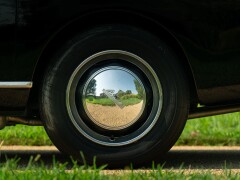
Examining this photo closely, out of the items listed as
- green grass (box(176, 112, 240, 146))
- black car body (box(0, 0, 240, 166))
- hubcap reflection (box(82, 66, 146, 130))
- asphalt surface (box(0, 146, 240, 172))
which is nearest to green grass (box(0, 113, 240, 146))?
green grass (box(176, 112, 240, 146))

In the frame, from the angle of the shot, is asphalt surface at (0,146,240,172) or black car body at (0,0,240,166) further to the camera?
asphalt surface at (0,146,240,172)

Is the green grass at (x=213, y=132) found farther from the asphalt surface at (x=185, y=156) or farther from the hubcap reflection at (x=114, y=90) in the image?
the hubcap reflection at (x=114, y=90)

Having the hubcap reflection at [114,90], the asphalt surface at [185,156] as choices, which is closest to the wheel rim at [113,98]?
the hubcap reflection at [114,90]

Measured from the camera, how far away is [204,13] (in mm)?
4059

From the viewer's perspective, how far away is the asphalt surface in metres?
4.49

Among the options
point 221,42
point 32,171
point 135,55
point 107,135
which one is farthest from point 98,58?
point 32,171

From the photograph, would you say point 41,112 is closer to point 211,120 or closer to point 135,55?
point 135,55

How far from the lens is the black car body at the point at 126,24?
13.2 ft

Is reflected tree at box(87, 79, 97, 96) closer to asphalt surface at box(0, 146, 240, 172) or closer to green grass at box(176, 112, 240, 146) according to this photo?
asphalt surface at box(0, 146, 240, 172)

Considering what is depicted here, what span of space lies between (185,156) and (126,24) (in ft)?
4.32

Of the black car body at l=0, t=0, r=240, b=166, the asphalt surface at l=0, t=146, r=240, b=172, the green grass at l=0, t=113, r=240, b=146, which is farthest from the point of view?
the green grass at l=0, t=113, r=240, b=146

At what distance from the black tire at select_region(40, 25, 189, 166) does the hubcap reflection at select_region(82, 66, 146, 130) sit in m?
0.03

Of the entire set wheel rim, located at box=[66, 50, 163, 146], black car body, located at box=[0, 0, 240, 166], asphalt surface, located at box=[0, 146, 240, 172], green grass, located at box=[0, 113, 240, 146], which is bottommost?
asphalt surface, located at box=[0, 146, 240, 172]

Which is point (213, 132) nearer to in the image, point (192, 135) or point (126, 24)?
point (192, 135)
